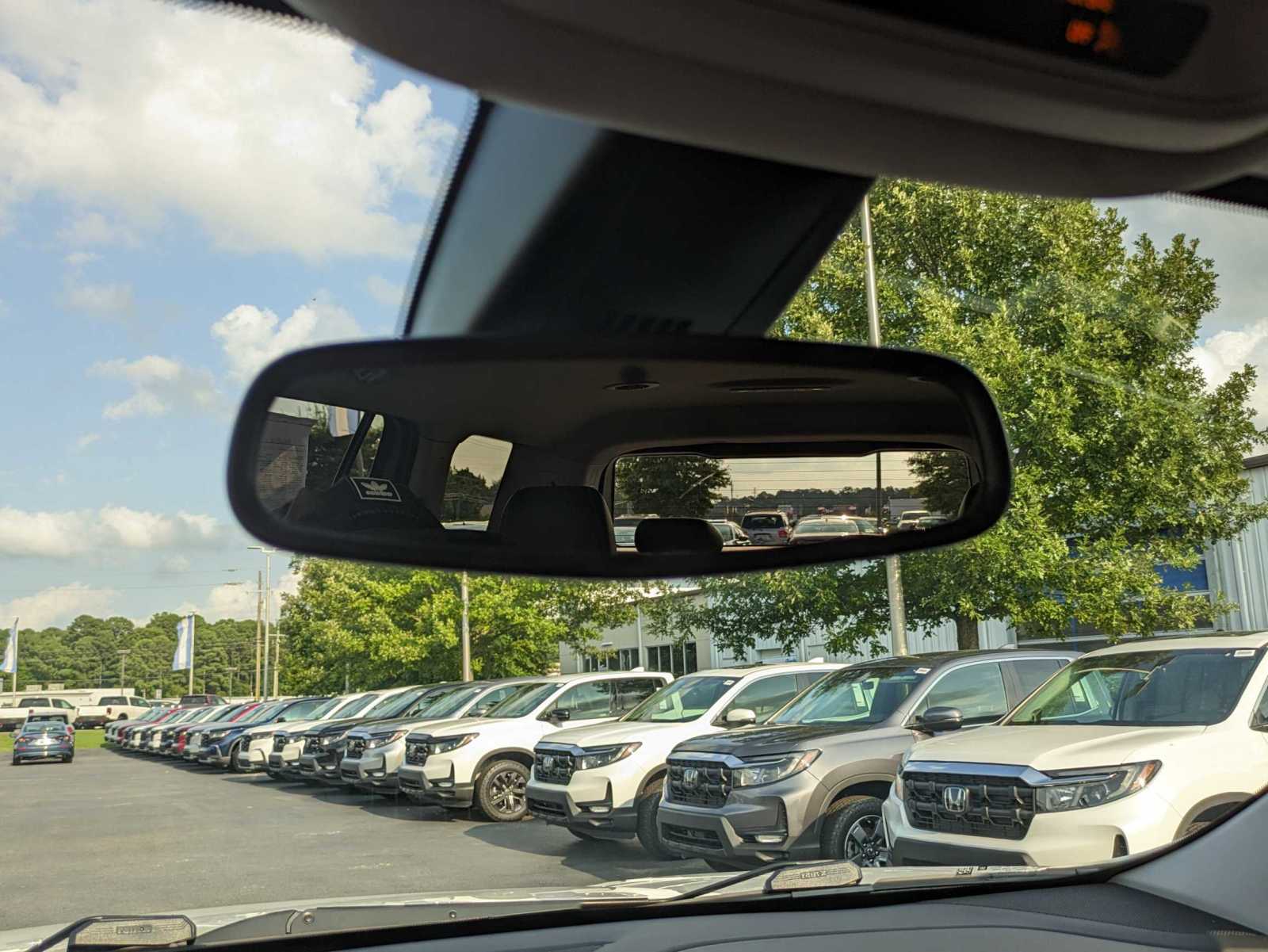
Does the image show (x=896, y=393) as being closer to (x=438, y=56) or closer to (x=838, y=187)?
(x=838, y=187)

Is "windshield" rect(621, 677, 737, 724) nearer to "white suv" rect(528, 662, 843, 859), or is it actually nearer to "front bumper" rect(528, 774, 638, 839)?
"white suv" rect(528, 662, 843, 859)

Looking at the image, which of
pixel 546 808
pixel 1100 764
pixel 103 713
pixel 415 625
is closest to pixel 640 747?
pixel 546 808

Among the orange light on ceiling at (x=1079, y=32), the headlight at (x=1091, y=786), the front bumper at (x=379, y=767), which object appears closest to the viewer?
the orange light on ceiling at (x=1079, y=32)

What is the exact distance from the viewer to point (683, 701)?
36.3ft

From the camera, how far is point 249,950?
3.29 m

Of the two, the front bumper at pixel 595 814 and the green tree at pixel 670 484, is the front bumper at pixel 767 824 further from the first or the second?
the green tree at pixel 670 484

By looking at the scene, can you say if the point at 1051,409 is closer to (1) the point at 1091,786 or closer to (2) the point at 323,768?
(1) the point at 1091,786

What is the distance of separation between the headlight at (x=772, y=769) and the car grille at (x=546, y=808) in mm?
2411

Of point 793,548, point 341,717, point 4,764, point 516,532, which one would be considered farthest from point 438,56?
point 4,764

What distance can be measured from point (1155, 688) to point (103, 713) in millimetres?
44545

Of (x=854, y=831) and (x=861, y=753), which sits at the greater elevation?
(x=861, y=753)

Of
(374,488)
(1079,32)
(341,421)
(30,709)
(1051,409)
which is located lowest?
(30,709)

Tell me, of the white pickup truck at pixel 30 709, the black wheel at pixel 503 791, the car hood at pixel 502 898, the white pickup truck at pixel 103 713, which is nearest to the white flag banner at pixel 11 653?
the car hood at pixel 502 898

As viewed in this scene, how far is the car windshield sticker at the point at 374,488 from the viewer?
6.72ft
